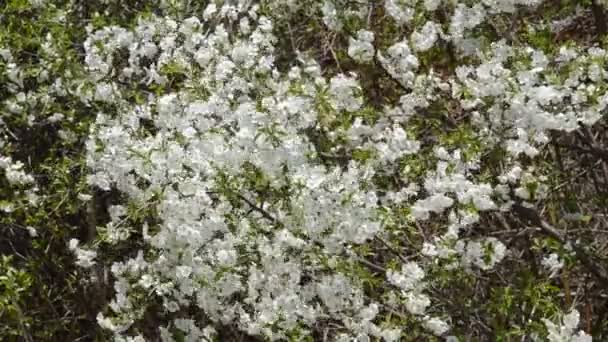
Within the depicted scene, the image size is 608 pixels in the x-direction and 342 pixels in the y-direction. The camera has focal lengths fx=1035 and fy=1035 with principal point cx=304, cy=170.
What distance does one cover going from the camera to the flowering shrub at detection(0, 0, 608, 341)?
12.6 feet

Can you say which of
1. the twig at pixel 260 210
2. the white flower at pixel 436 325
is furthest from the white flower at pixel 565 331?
the twig at pixel 260 210

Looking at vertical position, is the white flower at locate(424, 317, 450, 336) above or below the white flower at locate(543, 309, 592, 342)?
below

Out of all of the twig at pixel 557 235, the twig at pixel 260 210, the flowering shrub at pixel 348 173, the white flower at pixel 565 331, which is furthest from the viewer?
the twig at pixel 557 235

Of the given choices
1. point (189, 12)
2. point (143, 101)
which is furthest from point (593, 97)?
point (189, 12)

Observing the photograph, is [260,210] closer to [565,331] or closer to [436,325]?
[436,325]

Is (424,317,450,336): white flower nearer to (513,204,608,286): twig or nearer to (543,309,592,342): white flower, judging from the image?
(543,309,592,342): white flower

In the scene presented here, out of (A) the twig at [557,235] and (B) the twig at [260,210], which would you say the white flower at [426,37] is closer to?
(A) the twig at [557,235]

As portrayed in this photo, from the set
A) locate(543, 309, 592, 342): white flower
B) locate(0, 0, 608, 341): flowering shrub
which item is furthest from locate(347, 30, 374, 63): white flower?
locate(543, 309, 592, 342): white flower

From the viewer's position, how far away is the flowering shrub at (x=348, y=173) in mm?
3830

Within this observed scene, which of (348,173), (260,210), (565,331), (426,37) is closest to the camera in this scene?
(565,331)

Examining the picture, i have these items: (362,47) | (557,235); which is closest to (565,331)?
(557,235)

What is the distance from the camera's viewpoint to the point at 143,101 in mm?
4547

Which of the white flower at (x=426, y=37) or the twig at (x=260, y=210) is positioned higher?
the white flower at (x=426, y=37)

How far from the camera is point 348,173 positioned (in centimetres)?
389
